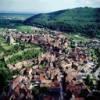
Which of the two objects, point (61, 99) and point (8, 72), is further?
point (8, 72)

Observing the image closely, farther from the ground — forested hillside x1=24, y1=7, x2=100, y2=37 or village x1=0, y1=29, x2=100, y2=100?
village x1=0, y1=29, x2=100, y2=100

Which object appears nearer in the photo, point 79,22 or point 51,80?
point 51,80

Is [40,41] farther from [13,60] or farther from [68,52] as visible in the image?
[13,60]

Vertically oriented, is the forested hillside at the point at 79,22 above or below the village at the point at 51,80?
below

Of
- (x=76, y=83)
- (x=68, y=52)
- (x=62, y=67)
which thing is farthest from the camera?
(x=68, y=52)

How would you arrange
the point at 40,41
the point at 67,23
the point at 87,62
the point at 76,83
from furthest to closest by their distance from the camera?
the point at 67,23 < the point at 40,41 < the point at 87,62 < the point at 76,83

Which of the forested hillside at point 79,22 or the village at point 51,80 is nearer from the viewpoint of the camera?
the village at point 51,80

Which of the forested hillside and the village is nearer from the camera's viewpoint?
the village

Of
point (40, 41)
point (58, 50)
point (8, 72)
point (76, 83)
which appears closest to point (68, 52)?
point (58, 50)

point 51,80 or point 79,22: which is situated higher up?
point 51,80

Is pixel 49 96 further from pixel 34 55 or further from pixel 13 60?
pixel 34 55
